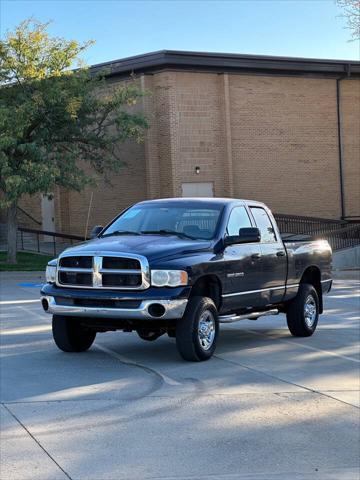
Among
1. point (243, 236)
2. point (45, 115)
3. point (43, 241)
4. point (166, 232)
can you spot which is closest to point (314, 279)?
point (243, 236)

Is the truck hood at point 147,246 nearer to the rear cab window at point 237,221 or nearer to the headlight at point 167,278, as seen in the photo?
the headlight at point 167,278

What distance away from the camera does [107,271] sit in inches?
298

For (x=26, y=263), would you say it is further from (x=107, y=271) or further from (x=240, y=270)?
(x=107, y=271)

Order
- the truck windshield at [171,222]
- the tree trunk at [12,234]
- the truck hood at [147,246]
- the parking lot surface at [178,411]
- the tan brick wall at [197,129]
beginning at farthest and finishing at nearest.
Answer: the tan brick wall at [197,129] → the tree trunk at [12,234] → the truck windshield at [171,222] → the truck hood at [147,246] → the parking lot surface at [178,411]

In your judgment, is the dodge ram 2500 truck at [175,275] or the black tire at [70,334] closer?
the dodge ram 2500 truck at [175,275]

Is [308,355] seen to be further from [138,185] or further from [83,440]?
[138,185]

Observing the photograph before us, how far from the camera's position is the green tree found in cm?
2216

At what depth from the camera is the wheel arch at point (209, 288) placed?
26.0ft

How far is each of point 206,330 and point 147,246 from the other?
1.25 meters

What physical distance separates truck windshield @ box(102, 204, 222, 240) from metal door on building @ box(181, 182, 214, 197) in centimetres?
2131

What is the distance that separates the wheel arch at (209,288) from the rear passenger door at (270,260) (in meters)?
0.99

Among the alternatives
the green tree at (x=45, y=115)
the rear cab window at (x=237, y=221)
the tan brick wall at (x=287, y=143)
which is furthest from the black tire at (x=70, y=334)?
the tan brick wall at (x=287, y=143)

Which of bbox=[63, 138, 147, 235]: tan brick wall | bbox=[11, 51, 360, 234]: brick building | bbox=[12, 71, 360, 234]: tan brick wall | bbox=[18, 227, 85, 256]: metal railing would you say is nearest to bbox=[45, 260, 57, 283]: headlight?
bbox=[12, 71, 360, 234]: tan brick wall

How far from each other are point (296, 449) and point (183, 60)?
86.7ft
